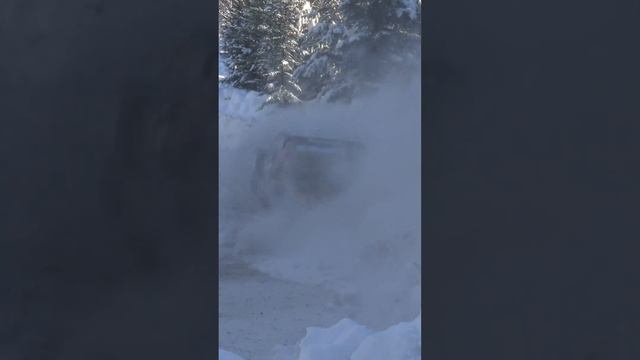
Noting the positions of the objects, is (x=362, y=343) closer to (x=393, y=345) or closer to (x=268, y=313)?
(x=393, y=345)

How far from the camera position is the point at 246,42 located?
19.3 metres

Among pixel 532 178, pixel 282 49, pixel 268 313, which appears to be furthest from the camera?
pixel 282 49

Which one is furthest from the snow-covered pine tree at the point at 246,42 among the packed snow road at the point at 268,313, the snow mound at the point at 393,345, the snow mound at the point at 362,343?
the snow mound at the point at 393,345

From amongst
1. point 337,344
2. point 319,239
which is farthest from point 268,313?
point 337,344

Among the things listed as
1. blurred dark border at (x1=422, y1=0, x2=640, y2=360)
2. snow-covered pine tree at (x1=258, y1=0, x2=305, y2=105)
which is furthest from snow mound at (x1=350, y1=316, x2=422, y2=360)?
snow-covered pine tree at (x1=258, y1=0, x2=305, y2=105)

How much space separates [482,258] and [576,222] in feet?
1.04

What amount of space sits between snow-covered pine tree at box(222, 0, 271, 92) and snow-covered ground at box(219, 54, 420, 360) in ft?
1.59

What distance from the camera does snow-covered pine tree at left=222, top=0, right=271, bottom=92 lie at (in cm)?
1891

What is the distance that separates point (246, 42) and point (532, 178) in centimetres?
1744

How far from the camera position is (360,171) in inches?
693
